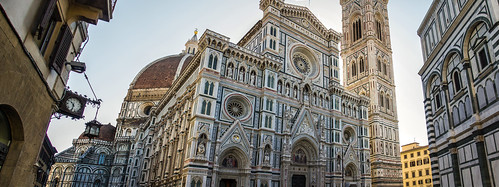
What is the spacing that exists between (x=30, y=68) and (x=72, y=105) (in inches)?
155

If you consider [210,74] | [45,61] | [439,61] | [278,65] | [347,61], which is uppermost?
[347,61]

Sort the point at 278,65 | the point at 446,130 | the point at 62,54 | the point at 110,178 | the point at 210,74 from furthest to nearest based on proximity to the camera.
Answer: the point at 110,178, the point at 278,65, the point at 210,74, the point at 446,130, the point at 62,54

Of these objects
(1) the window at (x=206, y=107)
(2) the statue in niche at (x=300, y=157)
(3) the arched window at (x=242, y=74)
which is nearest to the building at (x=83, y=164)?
(1) the window at (x=206, y=107)

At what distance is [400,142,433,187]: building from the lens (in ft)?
186

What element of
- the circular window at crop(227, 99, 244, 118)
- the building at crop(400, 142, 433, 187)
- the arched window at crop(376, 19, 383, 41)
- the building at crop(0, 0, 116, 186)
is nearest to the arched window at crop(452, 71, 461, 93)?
the building at crop(0, 0, 116, 186)

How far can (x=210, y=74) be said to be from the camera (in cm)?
2512

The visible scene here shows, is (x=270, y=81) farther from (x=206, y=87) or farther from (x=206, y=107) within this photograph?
(x=206, y=107)

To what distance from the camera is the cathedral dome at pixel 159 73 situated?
6228cm

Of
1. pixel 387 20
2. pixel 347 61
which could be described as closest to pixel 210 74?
pixel 347 61

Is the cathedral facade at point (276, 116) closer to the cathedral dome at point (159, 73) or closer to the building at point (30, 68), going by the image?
the building at point (30, 68)

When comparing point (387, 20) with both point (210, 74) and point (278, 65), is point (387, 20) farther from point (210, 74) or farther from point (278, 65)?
point (210, 74)

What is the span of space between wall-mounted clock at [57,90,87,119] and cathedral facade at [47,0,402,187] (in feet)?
37.9

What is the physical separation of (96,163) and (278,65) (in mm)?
37869

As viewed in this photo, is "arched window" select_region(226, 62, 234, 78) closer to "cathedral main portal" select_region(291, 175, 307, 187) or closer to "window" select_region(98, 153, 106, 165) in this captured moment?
"cathedral main portal" select_region(291, 175, 307, 187)
